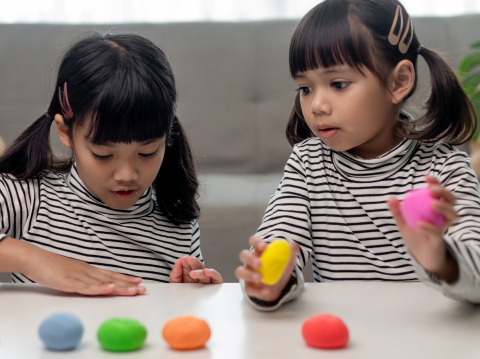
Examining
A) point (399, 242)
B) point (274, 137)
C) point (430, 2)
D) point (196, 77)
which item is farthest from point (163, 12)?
point (399, 242)

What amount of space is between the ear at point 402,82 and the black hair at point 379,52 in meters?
0.02

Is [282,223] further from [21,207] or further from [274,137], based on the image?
[274,137]

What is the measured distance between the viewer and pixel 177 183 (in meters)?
1.09

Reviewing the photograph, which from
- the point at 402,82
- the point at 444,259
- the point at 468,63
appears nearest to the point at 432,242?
the point at 444,259

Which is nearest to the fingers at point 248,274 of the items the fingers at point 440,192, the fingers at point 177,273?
the fingers at point 440,192

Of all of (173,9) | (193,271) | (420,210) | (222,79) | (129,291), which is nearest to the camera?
(420,210)

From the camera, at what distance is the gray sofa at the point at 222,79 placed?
84.6 inches

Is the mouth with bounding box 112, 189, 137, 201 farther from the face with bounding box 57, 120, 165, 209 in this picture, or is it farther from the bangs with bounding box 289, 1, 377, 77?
the bangs with bounding box 289, 1, 377, 77

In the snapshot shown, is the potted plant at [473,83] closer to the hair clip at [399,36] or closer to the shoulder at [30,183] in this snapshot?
the hair clip at [399,36]

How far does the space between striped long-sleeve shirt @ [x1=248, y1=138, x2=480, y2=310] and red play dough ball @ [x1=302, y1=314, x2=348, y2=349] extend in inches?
13.3

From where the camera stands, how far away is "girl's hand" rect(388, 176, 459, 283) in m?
0.55

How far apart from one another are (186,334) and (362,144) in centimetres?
59

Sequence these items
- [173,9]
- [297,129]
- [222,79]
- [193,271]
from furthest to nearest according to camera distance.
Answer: [173,9]
[222,79]
[297,129]
[193,271]

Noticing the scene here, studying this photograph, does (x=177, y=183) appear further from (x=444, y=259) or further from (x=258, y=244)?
(x=444, y=259)
